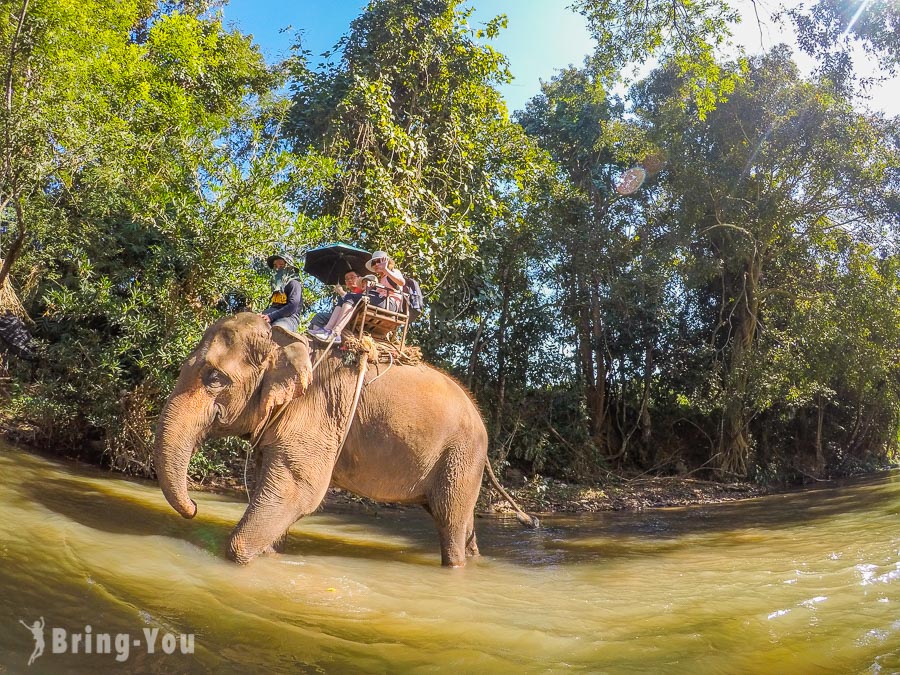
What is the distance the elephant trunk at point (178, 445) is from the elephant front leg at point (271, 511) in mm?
405

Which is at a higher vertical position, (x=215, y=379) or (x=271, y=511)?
(x=215, y=379)

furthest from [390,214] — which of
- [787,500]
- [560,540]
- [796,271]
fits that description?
[796,271]

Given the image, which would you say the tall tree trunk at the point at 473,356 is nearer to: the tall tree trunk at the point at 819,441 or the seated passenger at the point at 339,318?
the seated passenger at the point at 339,318

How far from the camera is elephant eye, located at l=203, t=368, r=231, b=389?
485cm

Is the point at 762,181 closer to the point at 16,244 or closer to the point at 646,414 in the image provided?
the point at 646,414

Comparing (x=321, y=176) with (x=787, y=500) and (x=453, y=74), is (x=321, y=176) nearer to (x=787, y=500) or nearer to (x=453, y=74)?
(x=453, y=74)

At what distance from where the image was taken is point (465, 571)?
17.7 ft

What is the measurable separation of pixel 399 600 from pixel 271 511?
4.09 ft

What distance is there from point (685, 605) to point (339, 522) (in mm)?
5010

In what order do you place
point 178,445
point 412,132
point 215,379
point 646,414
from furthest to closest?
point 646,414 < point 412,132 < point 215,379 < point 178,445

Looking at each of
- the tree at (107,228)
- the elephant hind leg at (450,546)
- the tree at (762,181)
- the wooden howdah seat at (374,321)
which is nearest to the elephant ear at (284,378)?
the wooden howdah seat at (374,321)

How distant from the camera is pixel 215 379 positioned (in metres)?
4.87

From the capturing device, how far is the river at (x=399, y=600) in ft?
8.64

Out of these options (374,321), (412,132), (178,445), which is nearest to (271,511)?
(178,445)
